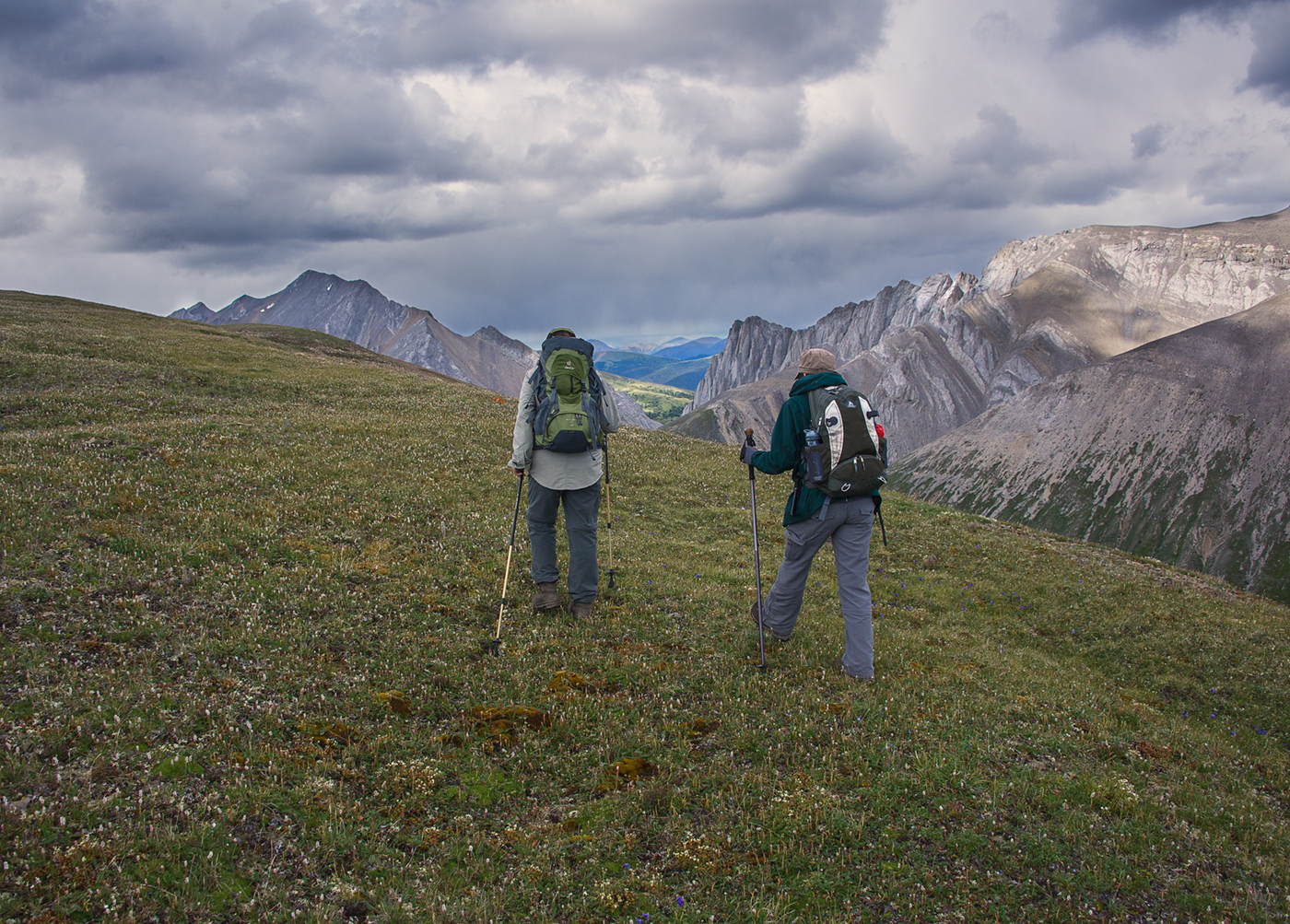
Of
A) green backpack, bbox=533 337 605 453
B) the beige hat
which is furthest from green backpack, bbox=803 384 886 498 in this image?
green backpack, bbox=533 337 605 453

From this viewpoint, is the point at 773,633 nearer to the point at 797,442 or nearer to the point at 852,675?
the point at 852,675

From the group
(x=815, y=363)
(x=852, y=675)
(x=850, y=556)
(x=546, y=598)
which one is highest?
(x=815, y=363)

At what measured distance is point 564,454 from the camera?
12328mm

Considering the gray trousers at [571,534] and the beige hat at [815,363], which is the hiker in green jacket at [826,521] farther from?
the gray trousers at [571,534]

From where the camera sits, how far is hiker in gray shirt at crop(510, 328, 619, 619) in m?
12.1

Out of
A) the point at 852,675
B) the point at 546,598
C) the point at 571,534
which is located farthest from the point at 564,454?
the point at 852,675

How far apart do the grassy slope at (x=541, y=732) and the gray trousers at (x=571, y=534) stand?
828mm

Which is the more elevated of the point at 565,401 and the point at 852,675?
the point at 565,401

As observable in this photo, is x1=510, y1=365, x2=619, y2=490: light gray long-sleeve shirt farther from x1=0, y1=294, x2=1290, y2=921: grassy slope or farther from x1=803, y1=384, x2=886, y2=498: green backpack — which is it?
x1=803, y1=384, x2=886, y2=498: green backpack

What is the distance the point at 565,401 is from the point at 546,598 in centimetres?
375

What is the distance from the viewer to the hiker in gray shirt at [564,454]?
1209 cm

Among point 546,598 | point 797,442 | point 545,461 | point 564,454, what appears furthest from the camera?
point 546,598

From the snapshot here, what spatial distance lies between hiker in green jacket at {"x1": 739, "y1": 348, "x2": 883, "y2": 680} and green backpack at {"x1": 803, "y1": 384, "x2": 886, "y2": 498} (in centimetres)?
21

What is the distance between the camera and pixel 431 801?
758cm
